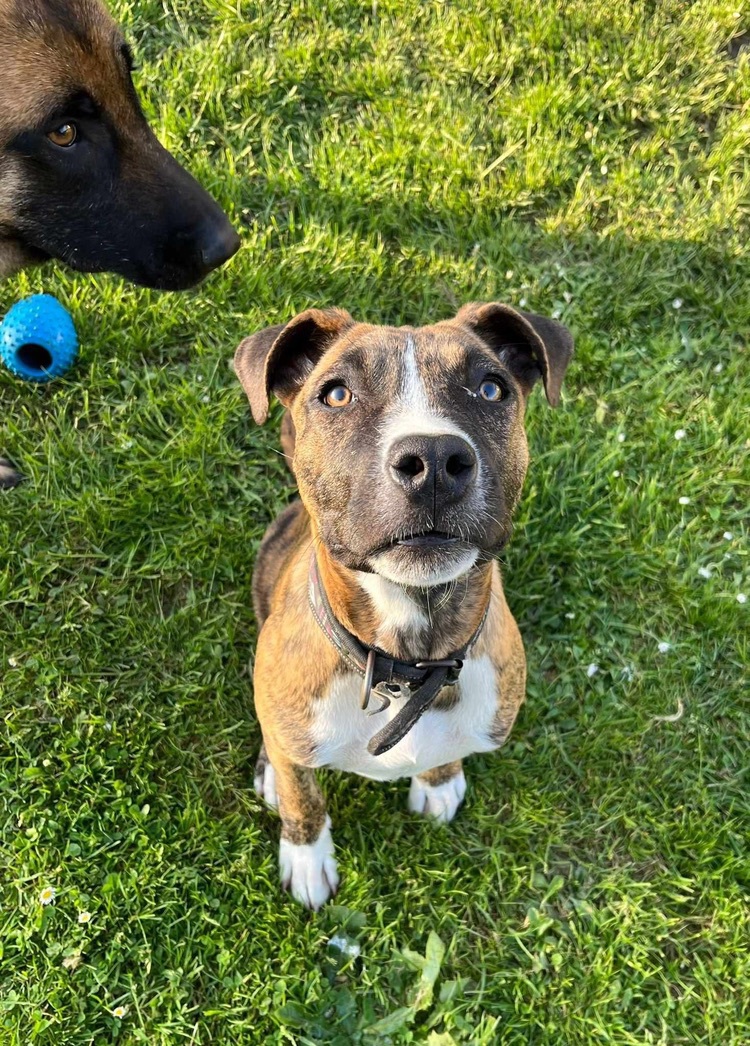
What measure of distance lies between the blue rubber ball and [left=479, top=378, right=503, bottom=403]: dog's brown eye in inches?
114

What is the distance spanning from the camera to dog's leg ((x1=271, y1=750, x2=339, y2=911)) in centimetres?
354

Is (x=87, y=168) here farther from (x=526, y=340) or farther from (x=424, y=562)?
(x=424, y=562)

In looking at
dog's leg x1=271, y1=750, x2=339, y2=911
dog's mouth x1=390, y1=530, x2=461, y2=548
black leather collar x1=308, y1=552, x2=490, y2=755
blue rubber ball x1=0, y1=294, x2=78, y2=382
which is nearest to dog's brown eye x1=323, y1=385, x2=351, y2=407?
dog's mouth x1=390, y1=530, x2=461, y2=548

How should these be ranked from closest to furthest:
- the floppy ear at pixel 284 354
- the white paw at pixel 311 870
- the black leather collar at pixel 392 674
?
the black leather collar at pixel 392 674
the floppy ear at pixel 284 354
the white paw at pixel 311 870

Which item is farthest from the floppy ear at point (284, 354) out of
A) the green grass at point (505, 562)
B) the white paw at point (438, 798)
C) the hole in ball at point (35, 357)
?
the hole in ball at point (35, 357)

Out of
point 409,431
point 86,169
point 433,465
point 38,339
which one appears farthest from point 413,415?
point 38,339

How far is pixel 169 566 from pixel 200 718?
83 centimetres

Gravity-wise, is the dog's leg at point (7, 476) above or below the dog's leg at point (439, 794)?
above

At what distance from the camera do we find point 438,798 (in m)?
4.04

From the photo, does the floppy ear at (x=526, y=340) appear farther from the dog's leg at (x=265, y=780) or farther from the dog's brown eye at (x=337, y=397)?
the dog's leg at (x=265, y=780)

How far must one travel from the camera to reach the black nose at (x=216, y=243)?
401 cm

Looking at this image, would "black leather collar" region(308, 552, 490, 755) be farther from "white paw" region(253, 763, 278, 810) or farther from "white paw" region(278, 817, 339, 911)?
"white paw" region(253, 763, 278, 810)

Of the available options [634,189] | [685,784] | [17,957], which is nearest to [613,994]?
[685,784]

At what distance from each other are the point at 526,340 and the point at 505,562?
83 centimetres
